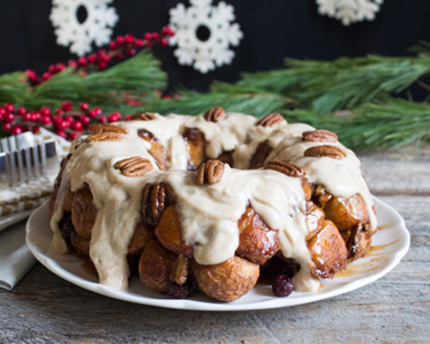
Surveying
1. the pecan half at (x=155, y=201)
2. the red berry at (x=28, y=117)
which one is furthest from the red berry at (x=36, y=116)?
the pecan half at (x=155, y=201)

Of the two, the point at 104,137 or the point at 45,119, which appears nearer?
the point at 104,137

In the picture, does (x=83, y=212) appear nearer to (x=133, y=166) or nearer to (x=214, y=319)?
(x=133, y=166)

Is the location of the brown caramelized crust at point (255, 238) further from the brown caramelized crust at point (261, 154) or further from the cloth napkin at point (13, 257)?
the cloth napkin at point (13, 257)

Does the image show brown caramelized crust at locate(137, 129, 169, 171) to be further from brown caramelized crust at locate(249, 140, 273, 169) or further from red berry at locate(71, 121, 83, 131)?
red berry at locate(71, 121, 83, 131)

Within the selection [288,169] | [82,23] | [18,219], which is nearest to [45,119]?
[18,219]

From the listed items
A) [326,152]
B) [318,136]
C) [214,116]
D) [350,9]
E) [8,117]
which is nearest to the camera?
[326,152]

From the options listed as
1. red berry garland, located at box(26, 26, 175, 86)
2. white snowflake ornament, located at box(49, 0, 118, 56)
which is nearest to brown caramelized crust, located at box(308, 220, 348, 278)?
red berry garland, located at box(26, 26, 175, 86)

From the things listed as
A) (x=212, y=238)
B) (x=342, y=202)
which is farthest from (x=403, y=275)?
(x=212, y=238)

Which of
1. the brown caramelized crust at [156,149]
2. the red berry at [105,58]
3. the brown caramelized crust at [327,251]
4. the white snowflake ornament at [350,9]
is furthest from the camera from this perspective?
the white snowflake ornament at [350,9]
